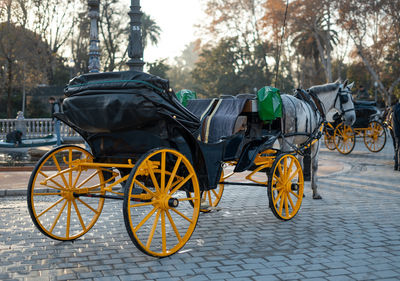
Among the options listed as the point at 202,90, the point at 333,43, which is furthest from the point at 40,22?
the point at 333,43

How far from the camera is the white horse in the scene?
7.61 meters

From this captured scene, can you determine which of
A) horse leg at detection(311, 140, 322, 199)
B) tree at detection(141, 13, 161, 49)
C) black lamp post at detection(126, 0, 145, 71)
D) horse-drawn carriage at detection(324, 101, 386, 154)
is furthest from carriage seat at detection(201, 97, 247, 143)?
tree at detection(141, 13, 161, 49)

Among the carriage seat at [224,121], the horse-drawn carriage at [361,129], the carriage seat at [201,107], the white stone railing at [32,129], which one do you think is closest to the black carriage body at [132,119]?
the carriage seat at [224,121]

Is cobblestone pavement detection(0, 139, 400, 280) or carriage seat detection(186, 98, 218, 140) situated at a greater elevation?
carriage seat detection(186, 98, 218, 140)

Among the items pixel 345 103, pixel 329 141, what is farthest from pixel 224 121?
pixel 329 141

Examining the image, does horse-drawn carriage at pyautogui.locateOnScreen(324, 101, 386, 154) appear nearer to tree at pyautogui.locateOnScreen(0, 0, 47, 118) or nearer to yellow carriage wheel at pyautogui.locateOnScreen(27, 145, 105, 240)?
yellow carriage wheel at pyautogui.locateOnScreen(27, 145, 105, 240)

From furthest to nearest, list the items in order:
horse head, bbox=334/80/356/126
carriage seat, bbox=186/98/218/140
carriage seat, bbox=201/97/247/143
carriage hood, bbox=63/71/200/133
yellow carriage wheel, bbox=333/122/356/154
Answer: yellow carriage wheel, bbox=333/122/356/154
horse head, bbox=334/80/356/126
carriage seat, bbox=186/98/218/140
carriage seat, bbox=201/97/247/143
carriage hood, bbox=63/71/200/133

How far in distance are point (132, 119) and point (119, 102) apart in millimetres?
211

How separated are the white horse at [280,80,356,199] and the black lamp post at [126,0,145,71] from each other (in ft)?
10.6

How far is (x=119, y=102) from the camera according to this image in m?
4.80

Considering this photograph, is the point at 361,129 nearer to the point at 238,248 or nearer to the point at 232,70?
the point at 238,248

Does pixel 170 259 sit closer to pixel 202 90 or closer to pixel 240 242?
pixel 240 242

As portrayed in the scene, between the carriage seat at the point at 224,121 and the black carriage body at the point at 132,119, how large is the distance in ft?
1.84

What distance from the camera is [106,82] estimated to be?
16.3 feet
